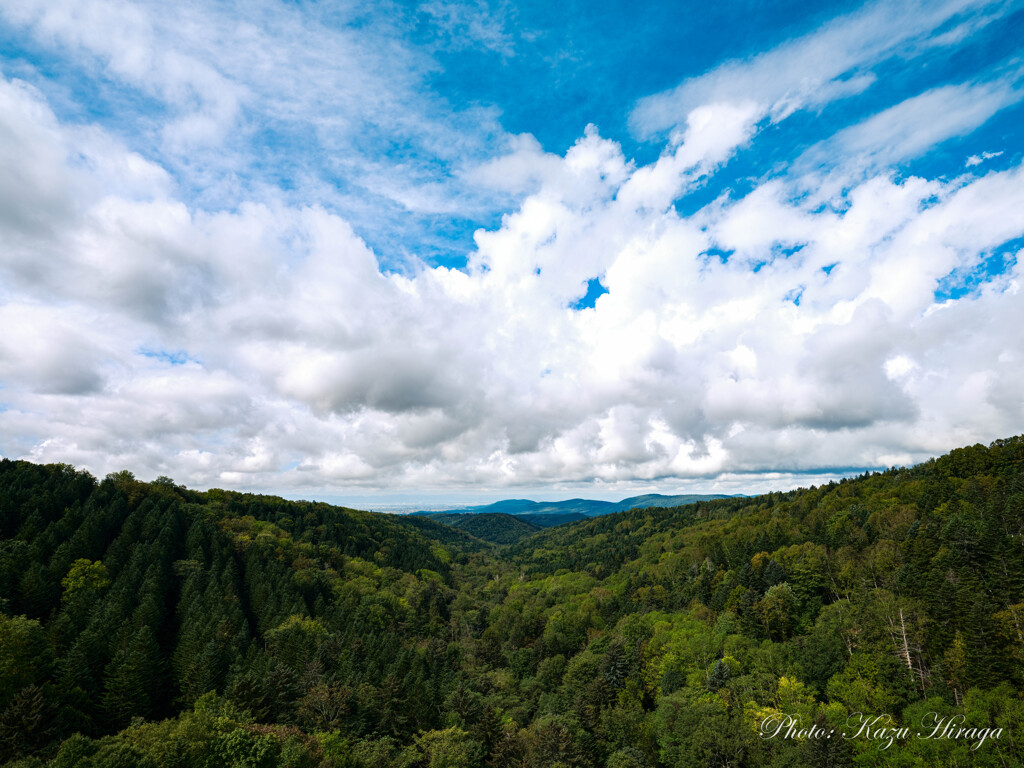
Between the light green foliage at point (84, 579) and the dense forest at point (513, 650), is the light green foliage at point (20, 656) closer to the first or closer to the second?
the dense forest at point (513, 650)

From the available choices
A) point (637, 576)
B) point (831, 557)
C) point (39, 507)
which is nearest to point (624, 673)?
point (831, 557)

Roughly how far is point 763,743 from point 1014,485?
3628 inches

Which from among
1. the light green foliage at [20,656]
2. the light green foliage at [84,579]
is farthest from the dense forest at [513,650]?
the light green foliage at [84,579]

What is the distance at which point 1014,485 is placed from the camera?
99.4m

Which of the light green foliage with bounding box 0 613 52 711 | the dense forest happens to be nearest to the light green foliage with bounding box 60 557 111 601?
the dense forest

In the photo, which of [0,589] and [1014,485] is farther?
[1014,485]

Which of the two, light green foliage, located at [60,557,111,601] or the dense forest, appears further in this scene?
light green foliage, located at [60,557,111,601]

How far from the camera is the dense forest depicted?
178 feet

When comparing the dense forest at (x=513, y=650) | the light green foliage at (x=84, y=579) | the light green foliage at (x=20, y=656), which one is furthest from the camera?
the light green foliage at (x=84, y=579)

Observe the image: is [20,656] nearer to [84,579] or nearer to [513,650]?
[84,579]

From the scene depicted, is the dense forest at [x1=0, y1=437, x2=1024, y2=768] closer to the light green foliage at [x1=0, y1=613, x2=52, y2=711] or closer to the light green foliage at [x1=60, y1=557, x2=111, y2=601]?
the light green foliage at [x1=0, y1=613, x2=52, y2=711]

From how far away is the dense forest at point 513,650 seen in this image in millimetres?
54375

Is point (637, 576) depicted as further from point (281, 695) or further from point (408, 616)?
point (281, 695)

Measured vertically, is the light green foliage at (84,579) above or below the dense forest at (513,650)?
above
